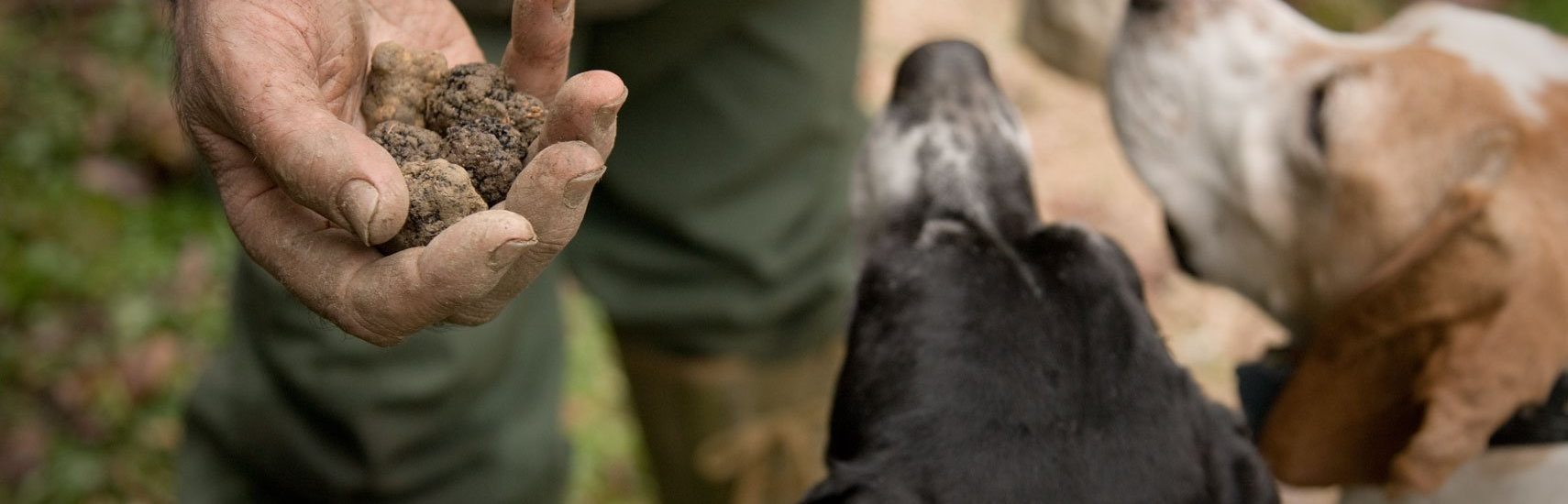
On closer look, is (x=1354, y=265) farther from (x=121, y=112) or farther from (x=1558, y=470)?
(x=121, y=112)

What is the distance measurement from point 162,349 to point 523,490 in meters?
1.38

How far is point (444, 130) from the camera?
5.22 feet

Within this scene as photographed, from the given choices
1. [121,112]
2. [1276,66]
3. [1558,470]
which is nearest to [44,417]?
[121,112]

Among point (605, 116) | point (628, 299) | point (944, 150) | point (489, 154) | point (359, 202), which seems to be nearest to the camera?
point (359, 202)

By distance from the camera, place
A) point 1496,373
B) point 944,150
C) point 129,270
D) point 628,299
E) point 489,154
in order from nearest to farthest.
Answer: point 489,154 < point 1496,373 < point 944,150 < point 628,299 < point 129,270

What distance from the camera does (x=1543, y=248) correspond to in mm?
1911

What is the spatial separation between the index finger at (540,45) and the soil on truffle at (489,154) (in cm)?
12

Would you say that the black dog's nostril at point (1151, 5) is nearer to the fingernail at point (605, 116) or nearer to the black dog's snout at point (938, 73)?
the black dog's snout at point (938, 73)

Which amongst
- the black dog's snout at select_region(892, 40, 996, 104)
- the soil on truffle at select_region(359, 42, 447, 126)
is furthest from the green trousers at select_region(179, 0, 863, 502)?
the soil on truffle at select_region(359, 42, 447, 126)

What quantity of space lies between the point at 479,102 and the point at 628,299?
4.35ft

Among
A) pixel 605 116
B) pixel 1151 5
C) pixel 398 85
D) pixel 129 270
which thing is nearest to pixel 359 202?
pixel 605 116

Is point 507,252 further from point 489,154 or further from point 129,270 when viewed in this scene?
point 129,270

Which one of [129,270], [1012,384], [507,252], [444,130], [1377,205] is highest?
[507,252]

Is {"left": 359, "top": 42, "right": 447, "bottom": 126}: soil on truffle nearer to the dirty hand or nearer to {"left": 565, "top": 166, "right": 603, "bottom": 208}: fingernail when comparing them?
the dirty hand
